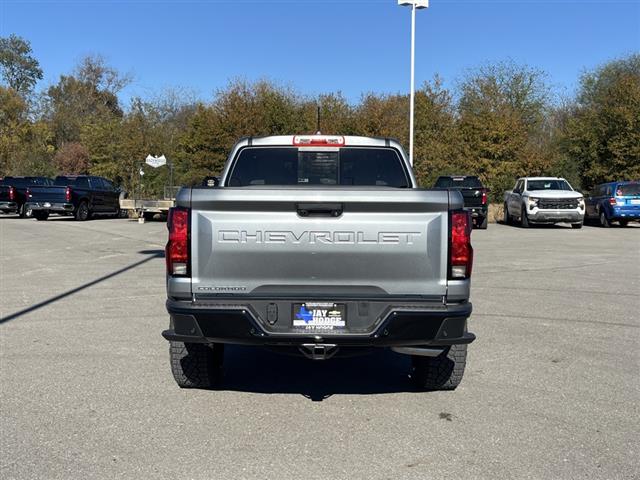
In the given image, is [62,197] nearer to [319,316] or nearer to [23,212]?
[23,212]

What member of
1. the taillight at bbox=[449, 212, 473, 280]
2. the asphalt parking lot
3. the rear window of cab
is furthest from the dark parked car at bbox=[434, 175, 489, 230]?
the taillight at bbox=[449, 212, 473, 280]

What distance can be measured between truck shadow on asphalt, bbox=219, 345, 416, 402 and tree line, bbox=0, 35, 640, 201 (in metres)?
21.3

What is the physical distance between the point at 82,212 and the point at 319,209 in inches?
1009

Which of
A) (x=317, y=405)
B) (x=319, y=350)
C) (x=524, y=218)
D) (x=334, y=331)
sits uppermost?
(x=524, y=218)

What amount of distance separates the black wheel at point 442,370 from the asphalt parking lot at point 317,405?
100 millimetres

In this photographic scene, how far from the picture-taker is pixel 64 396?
200 inches

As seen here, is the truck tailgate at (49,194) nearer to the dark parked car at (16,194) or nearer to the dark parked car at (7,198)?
the dark parked car at (16,194)

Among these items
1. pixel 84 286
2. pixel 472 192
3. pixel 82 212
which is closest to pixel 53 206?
pixel 82 212

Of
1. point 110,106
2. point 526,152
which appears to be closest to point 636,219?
point 526,152

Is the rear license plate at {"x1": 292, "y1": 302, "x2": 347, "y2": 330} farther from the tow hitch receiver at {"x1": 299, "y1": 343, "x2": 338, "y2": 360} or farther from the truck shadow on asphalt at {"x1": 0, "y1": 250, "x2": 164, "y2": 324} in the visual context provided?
the truck shadow on asphalt at {"x1": 0, "y1": 250, "x2": 164, "y2": 324}

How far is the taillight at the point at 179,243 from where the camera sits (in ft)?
13.9

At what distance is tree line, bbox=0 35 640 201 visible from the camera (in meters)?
34.2

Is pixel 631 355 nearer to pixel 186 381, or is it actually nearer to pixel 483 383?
pixel 483 383

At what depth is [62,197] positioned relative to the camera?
2656 cm
